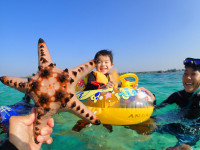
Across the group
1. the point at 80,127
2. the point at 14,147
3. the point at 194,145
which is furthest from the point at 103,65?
the point at 14,147

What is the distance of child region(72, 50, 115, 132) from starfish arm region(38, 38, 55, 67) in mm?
2297

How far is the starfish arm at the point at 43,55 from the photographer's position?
2.18 meters

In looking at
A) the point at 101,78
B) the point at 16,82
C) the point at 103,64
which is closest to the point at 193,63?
the point at 101,78

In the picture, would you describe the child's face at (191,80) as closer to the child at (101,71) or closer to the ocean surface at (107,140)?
the ocean surface at (107,140)

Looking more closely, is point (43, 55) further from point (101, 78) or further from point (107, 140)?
point (101, 78)

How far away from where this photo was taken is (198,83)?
3.93 metres

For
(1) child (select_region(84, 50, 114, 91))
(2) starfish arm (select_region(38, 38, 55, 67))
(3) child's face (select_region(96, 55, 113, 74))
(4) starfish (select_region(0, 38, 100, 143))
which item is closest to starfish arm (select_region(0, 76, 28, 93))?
(4) starfish (select_region(0, 38, 100, 143))

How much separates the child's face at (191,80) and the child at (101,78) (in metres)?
2.03

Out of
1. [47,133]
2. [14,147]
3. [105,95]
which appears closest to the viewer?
[14,147]

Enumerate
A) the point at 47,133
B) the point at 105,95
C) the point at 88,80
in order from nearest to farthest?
the point at 47,133 < the point at 105,95 < the point at 88,80

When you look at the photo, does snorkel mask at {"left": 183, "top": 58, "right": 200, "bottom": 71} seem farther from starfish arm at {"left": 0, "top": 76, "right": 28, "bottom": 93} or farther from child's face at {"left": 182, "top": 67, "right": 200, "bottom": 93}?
starfish arm at {"left": 0, "top": 76, "right": 28, "bottom": 93}

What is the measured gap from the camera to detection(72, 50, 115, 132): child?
13.0ft

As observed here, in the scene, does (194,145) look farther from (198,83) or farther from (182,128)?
(198,83)

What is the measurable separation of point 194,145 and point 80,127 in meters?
2.62
